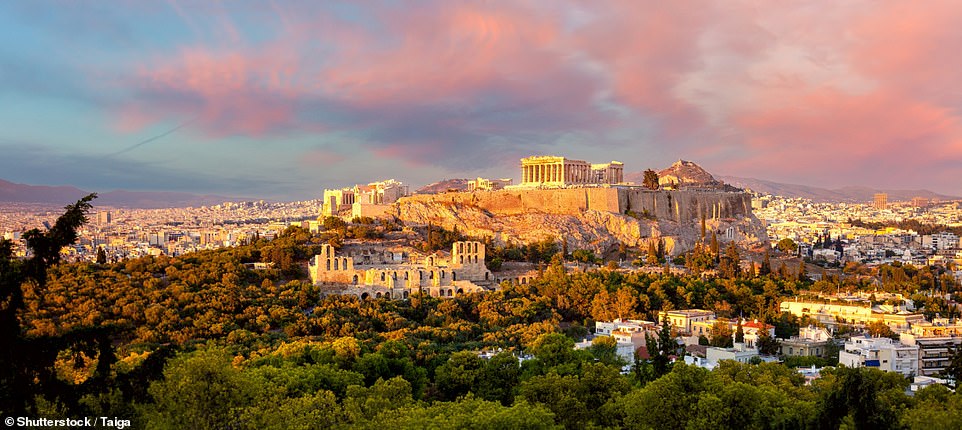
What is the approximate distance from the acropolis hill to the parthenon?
0.09 metres

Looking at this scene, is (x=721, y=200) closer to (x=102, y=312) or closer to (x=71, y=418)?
(x=102, y=312)

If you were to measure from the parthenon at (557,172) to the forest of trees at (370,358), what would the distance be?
90.6ft

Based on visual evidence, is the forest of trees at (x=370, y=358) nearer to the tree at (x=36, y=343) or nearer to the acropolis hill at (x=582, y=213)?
the tree at (x=36, y=343)

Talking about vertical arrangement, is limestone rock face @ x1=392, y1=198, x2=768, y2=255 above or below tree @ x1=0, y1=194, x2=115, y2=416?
above

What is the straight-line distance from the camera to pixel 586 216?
59.4 metres

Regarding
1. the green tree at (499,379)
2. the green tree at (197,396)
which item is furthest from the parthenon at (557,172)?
the green tree at (197,396)

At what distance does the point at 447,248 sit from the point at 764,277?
60.2ft

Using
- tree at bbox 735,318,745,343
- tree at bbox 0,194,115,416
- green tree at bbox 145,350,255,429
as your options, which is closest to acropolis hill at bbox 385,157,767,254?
tree at bbox 735,318,745,343

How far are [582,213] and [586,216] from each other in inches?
28.5

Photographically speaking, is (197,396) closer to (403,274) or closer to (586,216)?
(403,274)

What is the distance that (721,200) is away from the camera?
70.2m

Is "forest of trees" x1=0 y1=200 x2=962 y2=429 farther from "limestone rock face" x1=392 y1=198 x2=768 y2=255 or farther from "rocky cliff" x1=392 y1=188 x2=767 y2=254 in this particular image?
"rocky cliff" x1=392 y1=188 x2=767 y2=254

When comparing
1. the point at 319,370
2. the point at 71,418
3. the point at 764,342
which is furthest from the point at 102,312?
the point at 764,342

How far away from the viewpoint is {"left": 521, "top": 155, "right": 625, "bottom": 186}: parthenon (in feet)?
227
